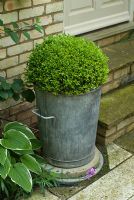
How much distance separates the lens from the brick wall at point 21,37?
3.44 m

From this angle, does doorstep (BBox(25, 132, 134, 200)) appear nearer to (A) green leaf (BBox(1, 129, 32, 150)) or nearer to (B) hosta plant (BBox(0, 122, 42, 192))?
(B) hosta plant (BBox(0, 122, 42, 192))

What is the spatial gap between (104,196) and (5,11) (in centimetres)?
164

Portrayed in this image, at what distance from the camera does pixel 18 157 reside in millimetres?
3143

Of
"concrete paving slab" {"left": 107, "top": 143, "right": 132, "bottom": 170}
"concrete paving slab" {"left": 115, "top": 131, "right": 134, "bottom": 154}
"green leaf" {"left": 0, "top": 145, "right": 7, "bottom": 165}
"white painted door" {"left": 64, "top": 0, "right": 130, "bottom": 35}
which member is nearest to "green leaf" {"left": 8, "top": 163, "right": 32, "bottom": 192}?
"green leaf" {"left": 0, "top": 145, "right": 7, "bottom": 165}

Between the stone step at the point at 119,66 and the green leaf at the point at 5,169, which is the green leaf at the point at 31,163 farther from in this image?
the stone step at the point at 119,66

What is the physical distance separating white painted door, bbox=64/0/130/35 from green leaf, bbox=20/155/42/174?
5.53ft

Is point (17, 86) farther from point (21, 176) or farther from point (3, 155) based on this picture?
point (21, 176)

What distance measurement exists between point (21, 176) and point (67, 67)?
2.71ft

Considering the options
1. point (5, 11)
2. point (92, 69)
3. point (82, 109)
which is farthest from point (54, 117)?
point (5, 11)

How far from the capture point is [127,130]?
13.5 feet

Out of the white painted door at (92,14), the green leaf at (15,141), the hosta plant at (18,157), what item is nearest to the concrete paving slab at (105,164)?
the hosta plant at (18,157)

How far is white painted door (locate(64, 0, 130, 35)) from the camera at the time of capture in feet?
14.4

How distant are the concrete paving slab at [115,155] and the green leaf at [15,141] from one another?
35.5 inches

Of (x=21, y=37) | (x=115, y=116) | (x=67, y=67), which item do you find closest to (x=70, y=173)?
(x=115, y=116)
